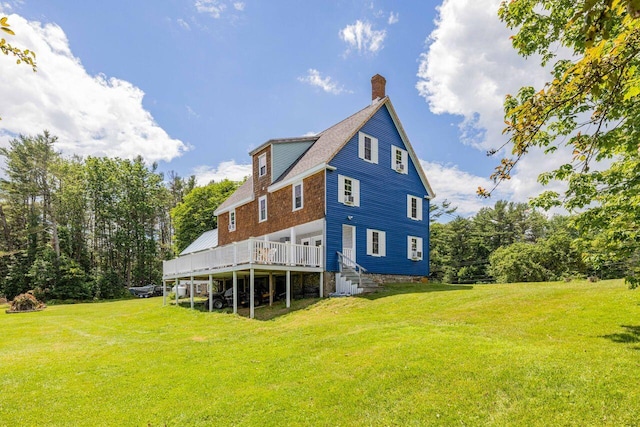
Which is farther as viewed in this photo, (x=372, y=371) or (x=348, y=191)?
(x=348, y=191)

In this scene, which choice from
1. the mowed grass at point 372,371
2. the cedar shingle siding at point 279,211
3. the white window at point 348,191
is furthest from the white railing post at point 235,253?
the white window at point 348,191

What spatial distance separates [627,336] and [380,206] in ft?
43.4

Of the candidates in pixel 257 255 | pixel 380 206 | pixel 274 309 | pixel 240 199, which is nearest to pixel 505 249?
pixel 380 206

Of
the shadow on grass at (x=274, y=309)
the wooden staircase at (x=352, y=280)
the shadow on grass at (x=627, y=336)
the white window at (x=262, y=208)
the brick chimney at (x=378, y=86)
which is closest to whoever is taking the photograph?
the shadow on grass at (x=627, y=336)

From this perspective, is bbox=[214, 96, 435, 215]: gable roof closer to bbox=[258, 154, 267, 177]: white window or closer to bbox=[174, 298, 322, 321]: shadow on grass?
bbox=[258, 154, 267, 177]: white window

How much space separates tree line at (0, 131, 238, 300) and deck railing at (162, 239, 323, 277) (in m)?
23.7

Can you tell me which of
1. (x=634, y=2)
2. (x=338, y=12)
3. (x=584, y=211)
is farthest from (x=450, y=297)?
(x=634, y=2)

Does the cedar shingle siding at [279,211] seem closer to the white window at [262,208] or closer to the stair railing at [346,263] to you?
the white window at [262,208]

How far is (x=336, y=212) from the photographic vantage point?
17594mm

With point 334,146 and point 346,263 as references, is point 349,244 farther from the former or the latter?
point 334,146

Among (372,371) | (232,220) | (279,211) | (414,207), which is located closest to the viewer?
(372,371)

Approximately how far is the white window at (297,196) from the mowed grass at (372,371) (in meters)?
7.98

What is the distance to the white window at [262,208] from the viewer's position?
21.4 m

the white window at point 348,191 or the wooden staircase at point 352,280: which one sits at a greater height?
the white window at point 348,191
